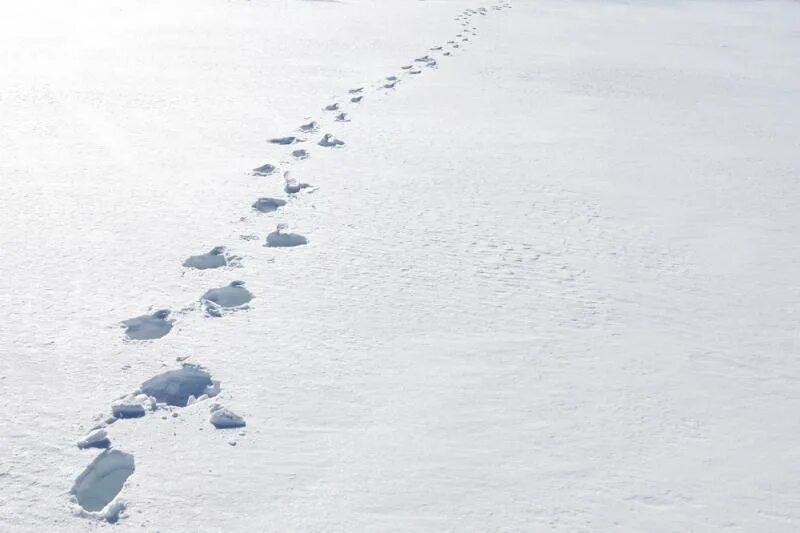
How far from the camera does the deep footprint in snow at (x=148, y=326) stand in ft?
9.35

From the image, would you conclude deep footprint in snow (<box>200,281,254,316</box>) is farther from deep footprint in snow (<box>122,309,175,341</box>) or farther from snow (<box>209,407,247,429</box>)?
snow (<box>209,407,247,429</box>)

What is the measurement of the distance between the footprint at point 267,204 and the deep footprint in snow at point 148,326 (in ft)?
3.82

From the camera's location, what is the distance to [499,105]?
6.67 meters

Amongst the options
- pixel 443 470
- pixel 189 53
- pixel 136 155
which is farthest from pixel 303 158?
pixel 189 53

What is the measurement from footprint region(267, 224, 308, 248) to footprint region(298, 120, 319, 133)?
1962 millimetres

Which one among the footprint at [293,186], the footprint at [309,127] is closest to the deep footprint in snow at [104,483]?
the footprint at [293,186]

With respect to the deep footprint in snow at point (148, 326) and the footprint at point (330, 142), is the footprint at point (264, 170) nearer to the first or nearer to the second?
the footprint at point (330, 142)

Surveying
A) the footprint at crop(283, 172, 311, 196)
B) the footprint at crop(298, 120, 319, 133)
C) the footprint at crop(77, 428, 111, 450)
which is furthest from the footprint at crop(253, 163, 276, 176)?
the footprint at crop(77, 428, 111, 450)

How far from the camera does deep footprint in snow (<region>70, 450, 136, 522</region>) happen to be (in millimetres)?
2041

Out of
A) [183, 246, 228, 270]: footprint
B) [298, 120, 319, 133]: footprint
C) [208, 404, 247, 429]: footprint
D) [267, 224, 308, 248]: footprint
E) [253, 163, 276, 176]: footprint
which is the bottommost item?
[208, 404, 247, 429]: footprint

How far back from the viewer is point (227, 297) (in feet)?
10.4

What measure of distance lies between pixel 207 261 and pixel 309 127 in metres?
2.35

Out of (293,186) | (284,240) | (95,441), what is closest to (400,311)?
(284,240)

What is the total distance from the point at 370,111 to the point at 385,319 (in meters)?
3.38
